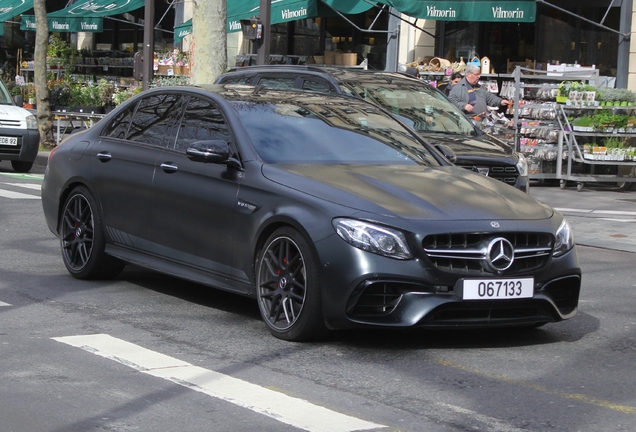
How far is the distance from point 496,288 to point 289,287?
1.23m

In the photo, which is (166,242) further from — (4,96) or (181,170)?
(4,96)

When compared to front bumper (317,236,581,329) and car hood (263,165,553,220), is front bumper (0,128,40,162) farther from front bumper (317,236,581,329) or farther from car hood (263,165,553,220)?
front bumper (317,236,581,329)

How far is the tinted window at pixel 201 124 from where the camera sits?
25.8 feet

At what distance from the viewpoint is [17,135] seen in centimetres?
1939

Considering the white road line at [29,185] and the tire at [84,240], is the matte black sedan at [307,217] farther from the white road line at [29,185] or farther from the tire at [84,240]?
the white road line at [29,185]

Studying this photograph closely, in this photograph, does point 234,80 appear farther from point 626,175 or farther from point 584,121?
point 626,175

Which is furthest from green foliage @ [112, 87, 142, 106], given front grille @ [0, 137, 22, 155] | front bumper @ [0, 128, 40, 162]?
front grille @ [0, 137, 22, 155]

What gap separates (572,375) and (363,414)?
155 cm

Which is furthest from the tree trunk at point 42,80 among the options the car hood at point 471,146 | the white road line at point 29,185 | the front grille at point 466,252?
the front grille at point 466,252

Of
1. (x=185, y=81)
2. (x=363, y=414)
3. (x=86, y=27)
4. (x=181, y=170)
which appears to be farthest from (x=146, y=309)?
(x=86, y=27)

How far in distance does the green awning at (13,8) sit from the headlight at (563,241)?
94.2 ft

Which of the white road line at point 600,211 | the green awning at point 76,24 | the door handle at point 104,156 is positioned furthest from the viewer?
the green awning at point 76,24

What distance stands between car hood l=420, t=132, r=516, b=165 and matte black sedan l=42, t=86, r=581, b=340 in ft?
12.0

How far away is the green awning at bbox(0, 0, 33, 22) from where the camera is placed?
110ft
